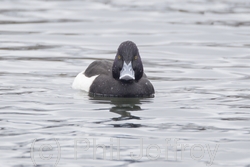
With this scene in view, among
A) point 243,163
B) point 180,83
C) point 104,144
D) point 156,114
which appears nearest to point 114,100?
point 156,114

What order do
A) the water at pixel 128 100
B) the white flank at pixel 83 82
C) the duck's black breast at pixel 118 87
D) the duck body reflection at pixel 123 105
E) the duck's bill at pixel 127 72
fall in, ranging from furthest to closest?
the white flank at pixel 83 82 < the duck's black breast at pixel 118 87 < the duck's bill at pixel 127 72 < the duck body reflection at pixel 123 105 < the water at pixel 128 100

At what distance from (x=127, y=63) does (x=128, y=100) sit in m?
0.55

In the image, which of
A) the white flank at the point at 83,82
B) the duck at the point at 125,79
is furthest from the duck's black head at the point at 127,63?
the white flank at the point at 83,82

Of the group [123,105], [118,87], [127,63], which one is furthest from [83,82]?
[123,105]

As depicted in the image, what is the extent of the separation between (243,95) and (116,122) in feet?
→ 9.16

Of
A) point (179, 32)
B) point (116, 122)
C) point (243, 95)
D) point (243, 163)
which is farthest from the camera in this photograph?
point (179, 32)

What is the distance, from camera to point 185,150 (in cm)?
850

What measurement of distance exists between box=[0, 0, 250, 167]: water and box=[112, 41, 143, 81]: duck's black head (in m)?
0.41

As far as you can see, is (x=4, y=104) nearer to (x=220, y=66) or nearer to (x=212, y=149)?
(x=212, y=149)

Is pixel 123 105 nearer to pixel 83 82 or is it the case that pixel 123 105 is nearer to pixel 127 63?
pixel 127 63

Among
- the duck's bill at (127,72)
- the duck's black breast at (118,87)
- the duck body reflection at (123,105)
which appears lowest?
the duck body reflection at (123,105)

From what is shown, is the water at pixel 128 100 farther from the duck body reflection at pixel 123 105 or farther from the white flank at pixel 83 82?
the white flank at pixel 83 82

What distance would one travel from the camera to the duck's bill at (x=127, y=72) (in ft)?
37.2

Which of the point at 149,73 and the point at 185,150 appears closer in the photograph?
the point at 185,150
